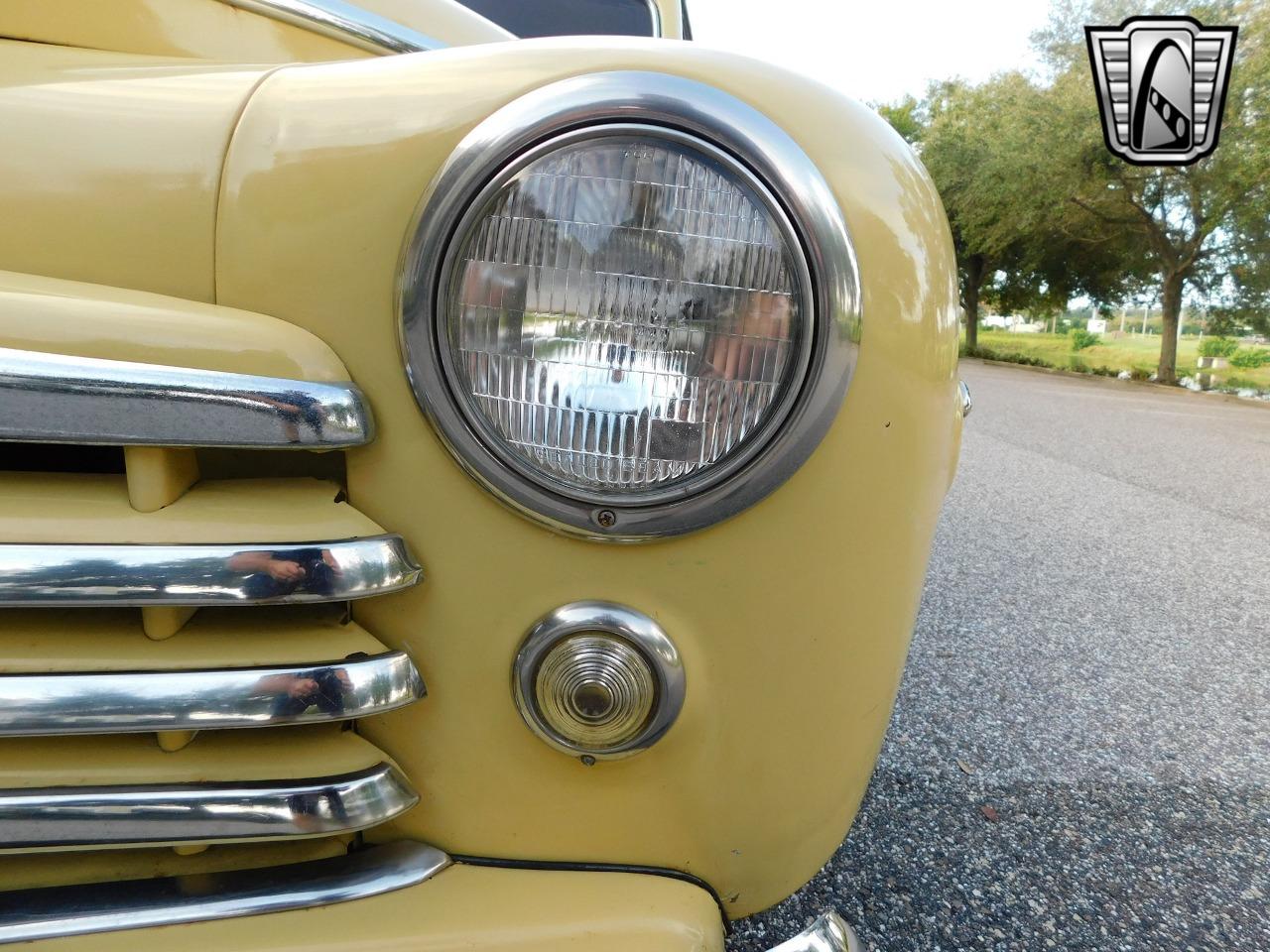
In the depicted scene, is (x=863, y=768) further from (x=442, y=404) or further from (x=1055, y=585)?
(x=1055, y=585)

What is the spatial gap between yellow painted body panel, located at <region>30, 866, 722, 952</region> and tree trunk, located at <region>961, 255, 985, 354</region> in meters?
23.2

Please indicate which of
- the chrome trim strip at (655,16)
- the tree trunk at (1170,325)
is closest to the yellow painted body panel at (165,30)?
the chrome trim strip at (655,16)

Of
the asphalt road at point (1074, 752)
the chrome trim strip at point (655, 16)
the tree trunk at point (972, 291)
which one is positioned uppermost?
the tree trunk at point (972, 291)

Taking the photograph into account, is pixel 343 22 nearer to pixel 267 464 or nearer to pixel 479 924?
pixel 267 464

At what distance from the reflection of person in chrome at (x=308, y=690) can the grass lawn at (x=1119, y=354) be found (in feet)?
52.6

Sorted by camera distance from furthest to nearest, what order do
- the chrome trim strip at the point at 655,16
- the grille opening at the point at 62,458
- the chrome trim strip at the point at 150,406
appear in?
1. the chrome trim strip at the point at 655,16
2. the grille opening at the point at 62,458
3. the chrome trim strip at the point at 150,406

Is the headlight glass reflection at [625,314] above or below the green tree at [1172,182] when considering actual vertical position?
below

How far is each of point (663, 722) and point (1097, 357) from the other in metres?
19.7

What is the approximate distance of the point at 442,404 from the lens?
813 millimetres

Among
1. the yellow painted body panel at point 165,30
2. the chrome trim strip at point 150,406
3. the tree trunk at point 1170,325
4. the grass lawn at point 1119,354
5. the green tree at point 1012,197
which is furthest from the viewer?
the green tree at point 1012,197

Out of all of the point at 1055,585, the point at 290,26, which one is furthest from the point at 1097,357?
the point at 290,26

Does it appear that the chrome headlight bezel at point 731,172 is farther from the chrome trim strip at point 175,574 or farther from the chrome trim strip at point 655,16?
the chrome trim strip at point 655,16

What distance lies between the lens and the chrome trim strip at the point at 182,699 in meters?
0.74

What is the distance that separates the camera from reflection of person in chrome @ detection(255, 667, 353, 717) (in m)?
0.76
